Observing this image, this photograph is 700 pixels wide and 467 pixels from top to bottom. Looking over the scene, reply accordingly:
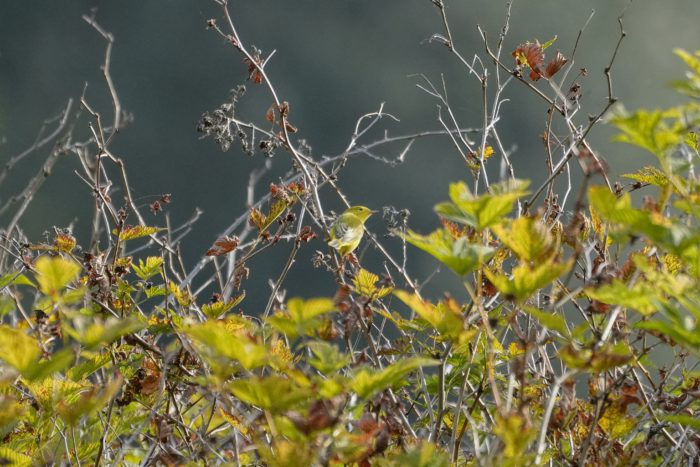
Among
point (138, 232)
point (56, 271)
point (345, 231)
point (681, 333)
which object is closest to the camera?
point (681, 333)

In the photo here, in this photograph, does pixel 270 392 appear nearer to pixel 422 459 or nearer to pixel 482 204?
pixel 422 459

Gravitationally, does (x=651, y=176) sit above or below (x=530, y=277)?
above

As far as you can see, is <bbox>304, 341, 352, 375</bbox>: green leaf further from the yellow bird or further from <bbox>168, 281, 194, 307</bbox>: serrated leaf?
<bbox>168, 281, 194, 307</bbox>: serrated leaf

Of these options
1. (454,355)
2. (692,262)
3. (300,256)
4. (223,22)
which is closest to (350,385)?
(692,262)

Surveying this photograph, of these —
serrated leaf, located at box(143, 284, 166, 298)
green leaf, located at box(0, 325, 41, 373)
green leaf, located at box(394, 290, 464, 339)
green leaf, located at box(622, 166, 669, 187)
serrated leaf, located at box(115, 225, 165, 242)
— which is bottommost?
serrated leaf, located at box(143, 284, 166, 298)

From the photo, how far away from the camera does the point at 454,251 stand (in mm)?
794

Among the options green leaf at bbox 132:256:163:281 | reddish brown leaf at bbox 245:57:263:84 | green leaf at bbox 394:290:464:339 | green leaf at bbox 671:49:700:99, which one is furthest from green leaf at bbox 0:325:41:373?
reddish brown leaf at bbox 245:57:263:84

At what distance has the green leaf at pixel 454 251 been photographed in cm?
78

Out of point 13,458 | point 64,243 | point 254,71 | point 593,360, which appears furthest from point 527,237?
point 64,243

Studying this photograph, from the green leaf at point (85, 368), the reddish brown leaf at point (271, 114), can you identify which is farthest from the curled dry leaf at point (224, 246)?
the green leaf at point (85, 368)

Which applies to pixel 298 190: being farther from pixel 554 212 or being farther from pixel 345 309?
pixel 345 309

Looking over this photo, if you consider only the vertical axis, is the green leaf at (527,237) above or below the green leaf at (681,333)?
below

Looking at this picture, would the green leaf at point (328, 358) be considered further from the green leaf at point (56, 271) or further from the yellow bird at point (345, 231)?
the yellow bird at point (345, 231)

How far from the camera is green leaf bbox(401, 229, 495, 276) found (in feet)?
2.56
